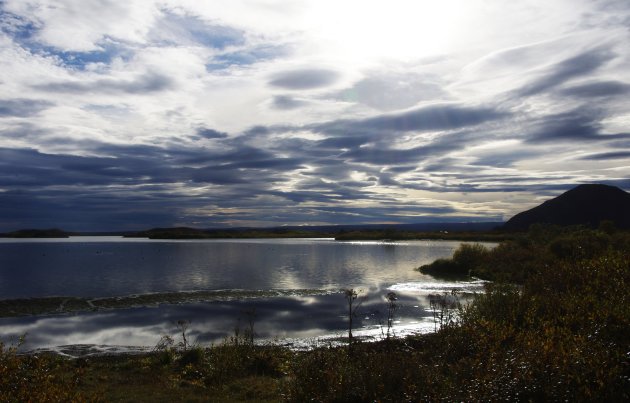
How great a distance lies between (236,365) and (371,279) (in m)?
32.5

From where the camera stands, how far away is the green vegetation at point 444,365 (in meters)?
9.52

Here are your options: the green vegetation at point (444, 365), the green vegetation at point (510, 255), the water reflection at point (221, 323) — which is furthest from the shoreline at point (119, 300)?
the green vegetation at point (510, 255)

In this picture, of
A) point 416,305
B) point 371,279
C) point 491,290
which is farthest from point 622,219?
point 491,290

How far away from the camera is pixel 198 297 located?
36.3m

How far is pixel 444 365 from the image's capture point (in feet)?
37.1

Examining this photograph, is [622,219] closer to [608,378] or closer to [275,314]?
[275,314]

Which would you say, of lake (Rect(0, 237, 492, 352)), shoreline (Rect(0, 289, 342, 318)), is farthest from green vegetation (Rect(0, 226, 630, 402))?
shoreline (Rect(0, 289, 342, 318))

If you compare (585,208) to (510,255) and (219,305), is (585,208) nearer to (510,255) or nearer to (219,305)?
(510,255)

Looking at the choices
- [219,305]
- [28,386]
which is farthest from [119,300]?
[28,386]

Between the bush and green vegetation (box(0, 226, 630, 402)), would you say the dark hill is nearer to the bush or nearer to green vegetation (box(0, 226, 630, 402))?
green vegetation (box(0, 226, 630, 402))

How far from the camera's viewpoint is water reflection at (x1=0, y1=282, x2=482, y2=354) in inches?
898

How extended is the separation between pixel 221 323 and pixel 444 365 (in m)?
17.1

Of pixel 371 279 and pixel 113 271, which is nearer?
pixel 371 279

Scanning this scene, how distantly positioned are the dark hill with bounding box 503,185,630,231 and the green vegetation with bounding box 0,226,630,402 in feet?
496
